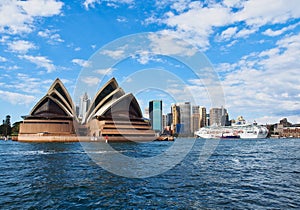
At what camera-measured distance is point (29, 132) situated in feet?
222

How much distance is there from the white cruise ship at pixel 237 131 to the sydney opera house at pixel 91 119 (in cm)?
3561

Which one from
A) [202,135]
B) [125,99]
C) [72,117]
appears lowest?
[202,135]

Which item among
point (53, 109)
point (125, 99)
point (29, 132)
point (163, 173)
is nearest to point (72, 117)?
point (53, 109)

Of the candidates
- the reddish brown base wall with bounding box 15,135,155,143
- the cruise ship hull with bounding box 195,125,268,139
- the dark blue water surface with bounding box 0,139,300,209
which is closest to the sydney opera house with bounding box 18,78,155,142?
the reddish brown base wall with bounding box 15,135,155,143

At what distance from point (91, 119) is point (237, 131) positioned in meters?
54.2

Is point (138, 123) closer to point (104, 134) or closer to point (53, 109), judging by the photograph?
point (104, 134)

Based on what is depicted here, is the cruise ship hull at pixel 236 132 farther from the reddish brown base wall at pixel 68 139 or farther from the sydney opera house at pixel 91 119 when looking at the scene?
the reddish brown base wall at pixel 68 139

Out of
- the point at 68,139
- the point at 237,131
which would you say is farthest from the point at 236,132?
the point at 68,139

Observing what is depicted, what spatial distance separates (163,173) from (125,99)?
57.8 meters

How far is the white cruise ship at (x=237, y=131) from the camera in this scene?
93188mm

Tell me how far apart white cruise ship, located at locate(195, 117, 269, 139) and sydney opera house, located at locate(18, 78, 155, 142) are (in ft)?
117

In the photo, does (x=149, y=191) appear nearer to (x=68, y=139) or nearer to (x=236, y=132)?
(x=68, y=139)

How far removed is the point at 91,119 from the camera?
73875 millimetres

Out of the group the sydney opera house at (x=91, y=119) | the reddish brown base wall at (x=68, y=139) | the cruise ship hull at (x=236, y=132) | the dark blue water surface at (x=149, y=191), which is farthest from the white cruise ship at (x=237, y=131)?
the dark blue water surface at (x=149, y=191)
